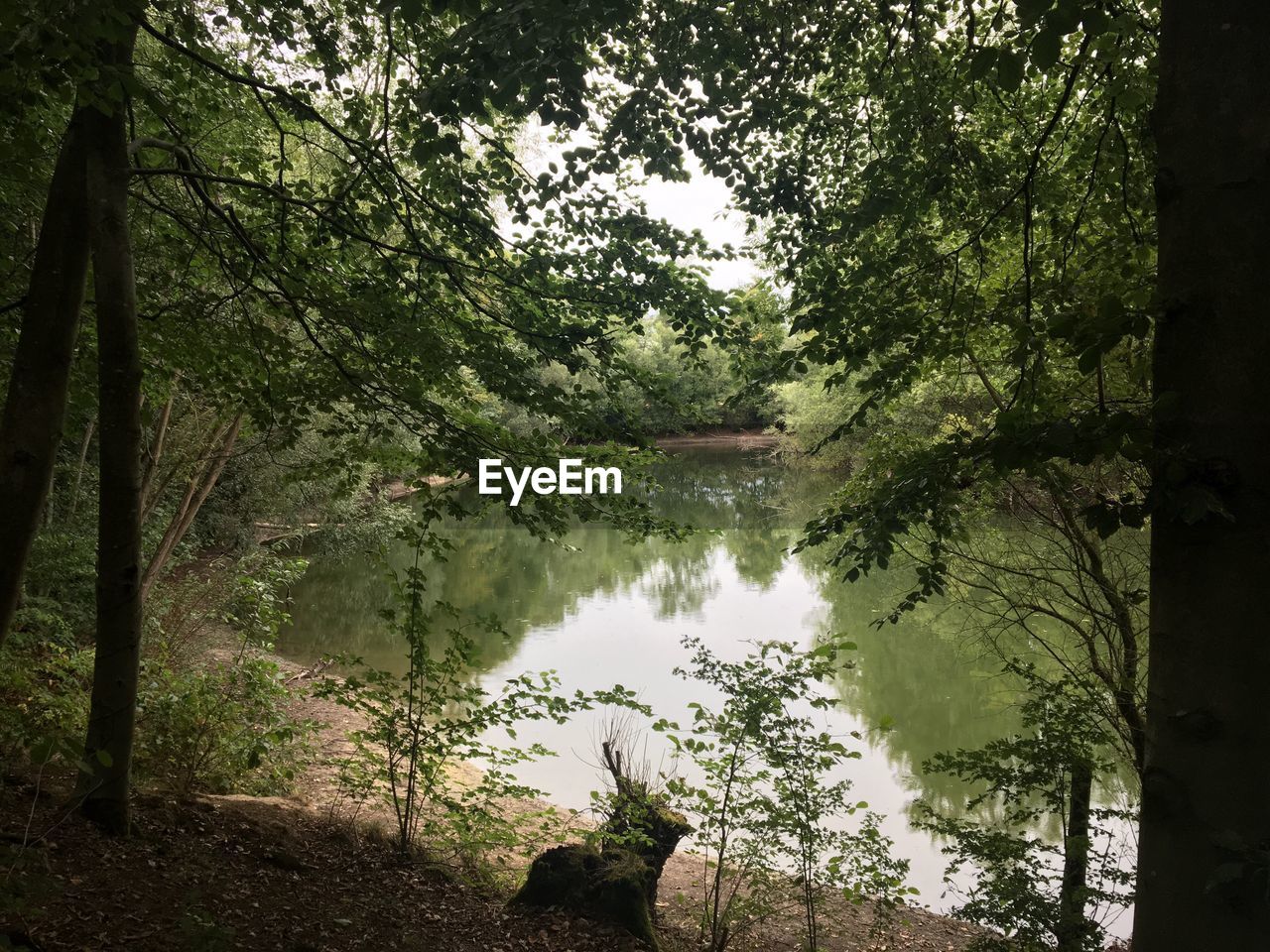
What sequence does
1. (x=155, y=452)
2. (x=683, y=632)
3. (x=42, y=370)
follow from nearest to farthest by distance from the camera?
(x=42, y=370) → (x=155, y=452) → (x=683, y=632)

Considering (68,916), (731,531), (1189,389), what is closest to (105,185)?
(68,916)

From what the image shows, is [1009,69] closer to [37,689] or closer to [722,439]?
[37,689]

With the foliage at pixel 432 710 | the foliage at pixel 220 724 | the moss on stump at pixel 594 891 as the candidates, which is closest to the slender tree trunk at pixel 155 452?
the foliage at pixel 220 724

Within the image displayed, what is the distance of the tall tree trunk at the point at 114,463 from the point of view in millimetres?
2998

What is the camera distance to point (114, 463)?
10.2 feet

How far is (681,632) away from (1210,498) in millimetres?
11318

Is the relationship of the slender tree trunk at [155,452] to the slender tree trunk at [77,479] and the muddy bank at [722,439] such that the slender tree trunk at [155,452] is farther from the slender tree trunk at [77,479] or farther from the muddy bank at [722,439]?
the muddy bank at [722,439]

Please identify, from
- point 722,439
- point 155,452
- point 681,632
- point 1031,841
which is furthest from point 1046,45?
point 722,439

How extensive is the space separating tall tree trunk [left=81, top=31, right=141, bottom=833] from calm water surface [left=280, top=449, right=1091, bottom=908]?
2.22 m

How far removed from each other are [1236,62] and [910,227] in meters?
2.22

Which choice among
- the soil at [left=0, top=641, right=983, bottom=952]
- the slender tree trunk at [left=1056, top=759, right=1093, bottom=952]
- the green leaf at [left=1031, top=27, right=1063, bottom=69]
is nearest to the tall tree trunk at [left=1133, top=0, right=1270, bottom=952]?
the green leaf at [left=1031, top=27, right=1063, bottom=69]

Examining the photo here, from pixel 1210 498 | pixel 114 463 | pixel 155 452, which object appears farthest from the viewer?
pixel 155 452

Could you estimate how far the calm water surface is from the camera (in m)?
8.20

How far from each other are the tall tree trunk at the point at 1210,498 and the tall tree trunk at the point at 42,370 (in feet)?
11.6
